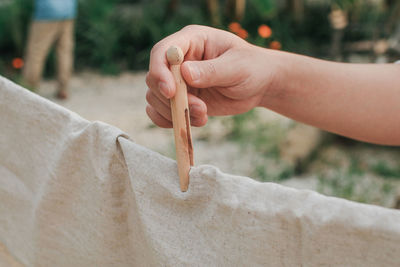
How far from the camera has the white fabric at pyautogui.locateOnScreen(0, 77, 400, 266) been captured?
0.52 metres

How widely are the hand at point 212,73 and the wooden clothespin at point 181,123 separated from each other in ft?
0.07

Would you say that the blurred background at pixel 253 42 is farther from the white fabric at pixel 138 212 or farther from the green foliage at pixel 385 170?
the white fabric at pixel 138 212

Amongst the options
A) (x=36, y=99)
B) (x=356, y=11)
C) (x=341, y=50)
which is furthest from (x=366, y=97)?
(x=356, y=11)

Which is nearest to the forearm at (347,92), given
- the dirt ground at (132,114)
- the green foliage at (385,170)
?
the dirt ground at (132,114)

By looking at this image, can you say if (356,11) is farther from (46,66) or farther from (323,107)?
(323,107)

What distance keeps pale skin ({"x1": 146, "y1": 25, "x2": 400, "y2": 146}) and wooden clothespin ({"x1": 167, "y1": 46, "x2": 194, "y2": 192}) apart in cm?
20

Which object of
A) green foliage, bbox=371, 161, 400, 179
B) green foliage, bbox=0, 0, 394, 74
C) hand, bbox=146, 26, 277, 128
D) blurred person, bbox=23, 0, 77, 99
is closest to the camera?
hand, bbox=146, 26, 277, 128

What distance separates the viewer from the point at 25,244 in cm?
85

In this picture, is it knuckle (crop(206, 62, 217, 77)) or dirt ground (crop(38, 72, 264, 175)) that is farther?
dirt ground (crop(38, 72, 264, 175))

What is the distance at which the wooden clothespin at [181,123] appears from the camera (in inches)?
24.5

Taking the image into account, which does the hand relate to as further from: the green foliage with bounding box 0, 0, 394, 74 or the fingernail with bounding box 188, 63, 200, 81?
the green foliage with bounding box 0, 0, 394, 74

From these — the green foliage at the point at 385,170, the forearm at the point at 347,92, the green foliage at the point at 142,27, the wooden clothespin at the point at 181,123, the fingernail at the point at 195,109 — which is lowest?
the green foliage at the point at 142,27

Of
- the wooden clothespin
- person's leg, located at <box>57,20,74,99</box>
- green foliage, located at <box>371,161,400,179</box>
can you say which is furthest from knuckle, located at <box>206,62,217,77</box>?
person's leg, located at <box>57,20,74,99</box>

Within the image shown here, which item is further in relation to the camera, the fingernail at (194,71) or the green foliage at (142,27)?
the green foliage at (142,27)
